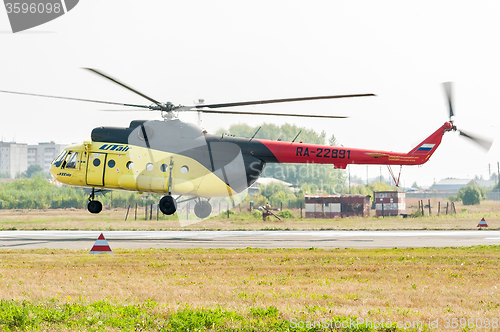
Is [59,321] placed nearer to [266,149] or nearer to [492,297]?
[492,297]

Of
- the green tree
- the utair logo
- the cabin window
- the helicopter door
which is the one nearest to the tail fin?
the cabin window

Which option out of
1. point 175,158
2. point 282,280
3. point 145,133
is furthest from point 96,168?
point 282,280

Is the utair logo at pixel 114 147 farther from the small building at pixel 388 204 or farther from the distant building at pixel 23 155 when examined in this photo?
the distant building at pixel 23 155

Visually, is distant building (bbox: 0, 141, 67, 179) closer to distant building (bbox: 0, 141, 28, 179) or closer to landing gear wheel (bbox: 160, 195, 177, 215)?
distant building (bbox: 0, 141, 28, 179)

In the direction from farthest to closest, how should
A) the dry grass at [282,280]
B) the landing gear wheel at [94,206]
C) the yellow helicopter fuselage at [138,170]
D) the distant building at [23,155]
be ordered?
1. the distant building at [23,155]
2. the landing gear wheel at [94,206]
3. the yellow helicopter fuselage at [138,170]
4. the dry grass at [282,280]

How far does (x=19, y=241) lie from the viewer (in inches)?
834

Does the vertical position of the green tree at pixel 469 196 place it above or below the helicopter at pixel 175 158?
below

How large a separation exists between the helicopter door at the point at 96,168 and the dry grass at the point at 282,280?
22.2ft

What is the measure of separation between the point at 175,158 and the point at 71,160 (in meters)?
5.08

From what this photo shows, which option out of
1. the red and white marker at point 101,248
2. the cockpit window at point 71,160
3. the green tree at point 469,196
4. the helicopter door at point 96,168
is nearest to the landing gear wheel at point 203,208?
the helicopter door at point 96,168

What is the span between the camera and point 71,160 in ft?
77.6

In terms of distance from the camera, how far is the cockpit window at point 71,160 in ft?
77.4

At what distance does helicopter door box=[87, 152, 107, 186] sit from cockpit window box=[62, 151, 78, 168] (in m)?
0.75

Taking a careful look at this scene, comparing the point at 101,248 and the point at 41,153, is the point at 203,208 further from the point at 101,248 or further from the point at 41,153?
the point at 41,153
